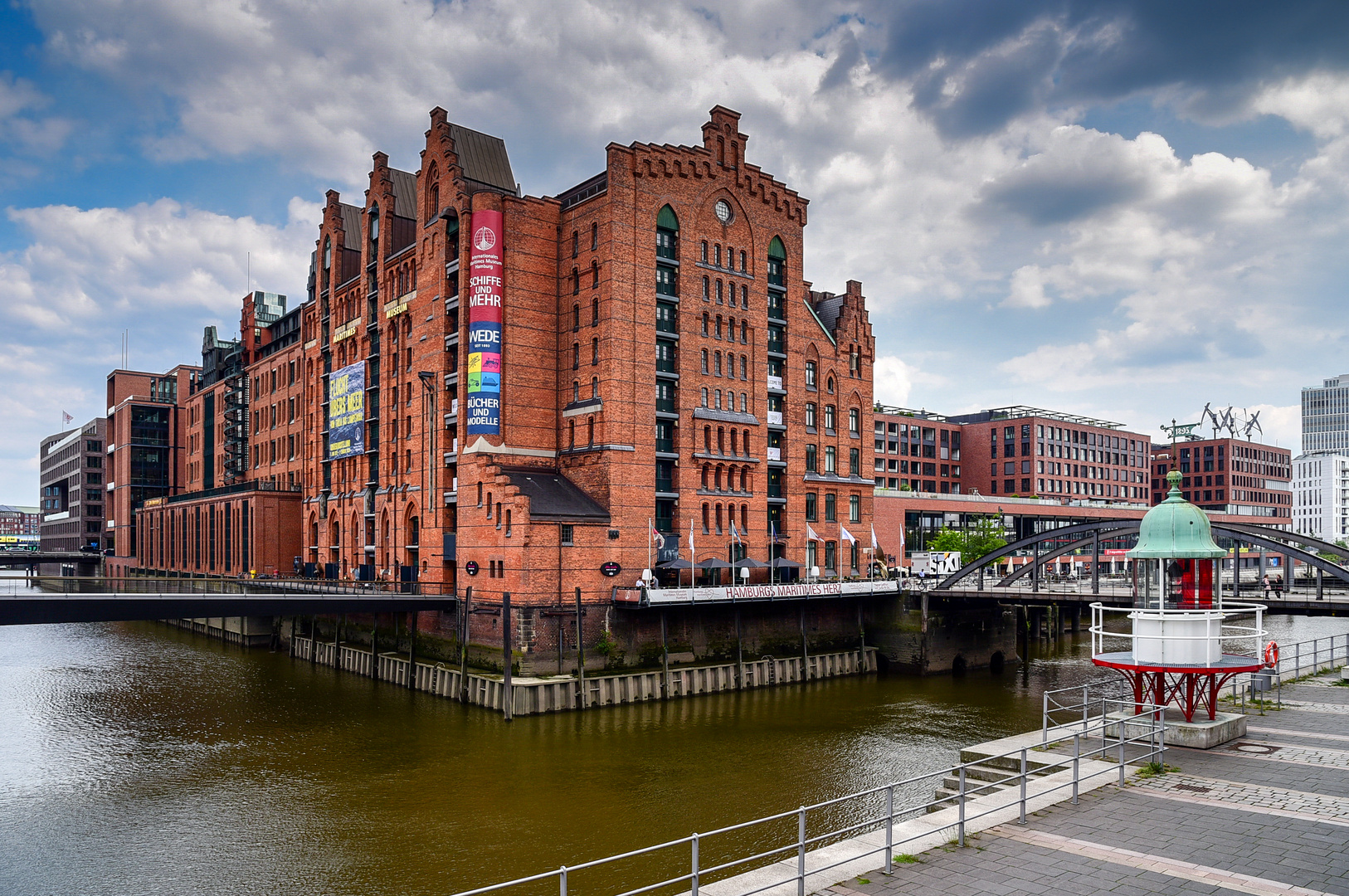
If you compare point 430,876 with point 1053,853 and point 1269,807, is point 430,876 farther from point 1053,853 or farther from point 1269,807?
point 1269,807

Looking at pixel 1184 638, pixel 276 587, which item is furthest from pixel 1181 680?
pixel 276 587

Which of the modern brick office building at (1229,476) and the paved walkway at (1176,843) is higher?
the modern brick office building at (1229,476)

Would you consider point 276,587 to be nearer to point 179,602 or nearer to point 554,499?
point 179,602

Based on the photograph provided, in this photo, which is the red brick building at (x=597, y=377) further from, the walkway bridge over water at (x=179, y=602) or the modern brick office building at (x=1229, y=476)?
the modern brick office building at (x=1229, y=476)

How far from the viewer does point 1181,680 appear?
26047mm

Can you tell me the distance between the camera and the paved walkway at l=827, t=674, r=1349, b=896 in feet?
49.6

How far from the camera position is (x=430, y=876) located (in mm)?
25938

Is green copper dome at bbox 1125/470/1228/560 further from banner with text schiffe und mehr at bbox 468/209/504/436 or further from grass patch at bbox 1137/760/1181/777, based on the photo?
banner with text schiffe und mehr at bbox 468/209/504/436

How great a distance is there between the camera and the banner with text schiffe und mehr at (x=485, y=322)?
2275 inches

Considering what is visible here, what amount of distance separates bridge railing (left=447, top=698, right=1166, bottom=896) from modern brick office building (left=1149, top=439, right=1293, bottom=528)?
138425 millimetres

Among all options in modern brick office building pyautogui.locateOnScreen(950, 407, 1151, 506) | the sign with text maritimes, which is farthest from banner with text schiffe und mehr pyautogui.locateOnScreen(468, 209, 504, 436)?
modern brick office building pyautogui.locateOnScreen(950, 407, 1151, 506)

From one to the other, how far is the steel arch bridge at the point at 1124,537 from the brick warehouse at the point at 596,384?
11542mm

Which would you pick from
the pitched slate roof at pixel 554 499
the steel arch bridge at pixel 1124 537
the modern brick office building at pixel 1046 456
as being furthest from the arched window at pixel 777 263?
the modern brick office building at pixel 1046 456

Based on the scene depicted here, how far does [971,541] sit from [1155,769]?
2907 inches
